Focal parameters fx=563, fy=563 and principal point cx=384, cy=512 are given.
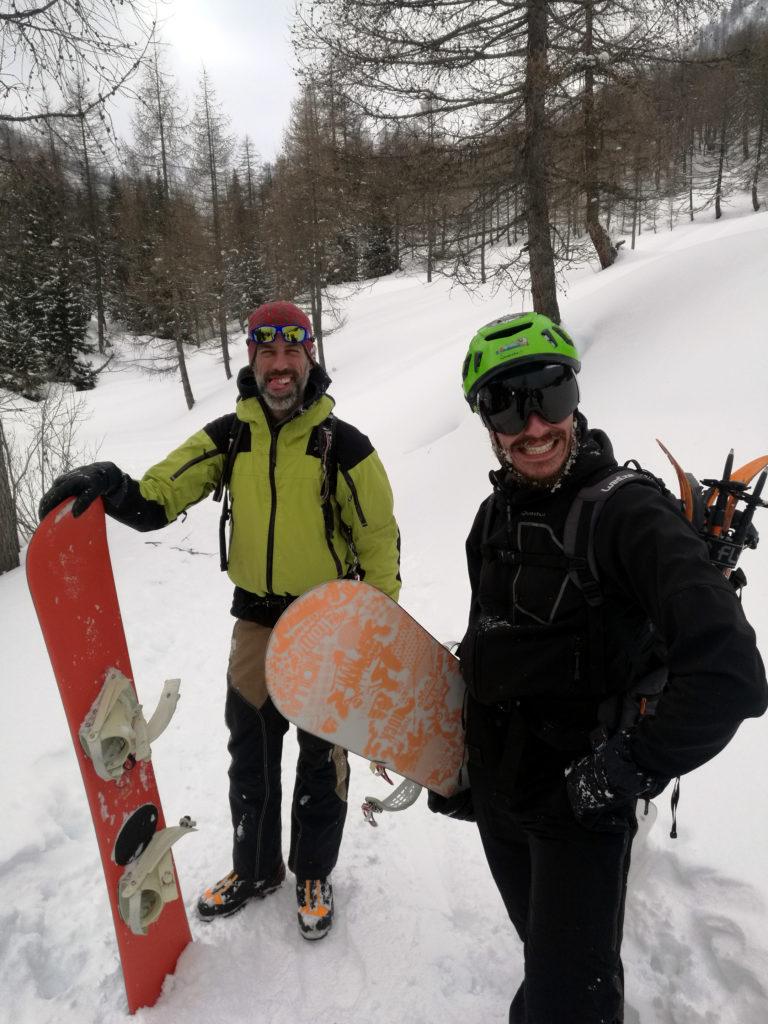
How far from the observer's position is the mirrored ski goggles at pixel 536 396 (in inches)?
64.8

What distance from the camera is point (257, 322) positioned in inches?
91.8

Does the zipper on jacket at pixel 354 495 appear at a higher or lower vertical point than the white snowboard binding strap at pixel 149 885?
higher

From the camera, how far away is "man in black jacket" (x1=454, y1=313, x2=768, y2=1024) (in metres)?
1.22

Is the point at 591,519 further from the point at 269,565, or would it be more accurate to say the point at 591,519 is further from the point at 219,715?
the point at 219,715

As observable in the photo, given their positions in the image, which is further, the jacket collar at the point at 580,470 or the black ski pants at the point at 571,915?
the jacket collar at the point at 580,470

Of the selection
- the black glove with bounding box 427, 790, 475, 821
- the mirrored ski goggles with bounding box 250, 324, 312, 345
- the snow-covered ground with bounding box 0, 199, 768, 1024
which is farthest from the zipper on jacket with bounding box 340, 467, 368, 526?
the snow-covered ground with bounding box 0, 199, 768, 1024

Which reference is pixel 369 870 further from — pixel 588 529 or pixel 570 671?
pixel 588 529

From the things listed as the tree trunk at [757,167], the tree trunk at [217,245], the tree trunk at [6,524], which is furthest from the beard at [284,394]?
the tree trunk at [757,167]

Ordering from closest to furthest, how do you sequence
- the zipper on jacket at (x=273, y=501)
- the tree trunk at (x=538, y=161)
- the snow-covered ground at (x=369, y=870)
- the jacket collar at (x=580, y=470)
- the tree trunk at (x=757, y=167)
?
the jacket collar at (x=580, y=470) < the snow-covered ground at (x=369, y=870) < the zipper on jacket at (x=273, y=501) < the tree trunk at (x=538, y=161) < the tree trunk at (x=757, y=167)

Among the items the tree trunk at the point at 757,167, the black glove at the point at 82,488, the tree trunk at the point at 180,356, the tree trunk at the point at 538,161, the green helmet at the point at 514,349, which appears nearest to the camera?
the green helmet at the point at 514,349

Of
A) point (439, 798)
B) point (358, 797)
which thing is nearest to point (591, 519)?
point (439, 798)

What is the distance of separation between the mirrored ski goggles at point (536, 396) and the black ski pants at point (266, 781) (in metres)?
1.34

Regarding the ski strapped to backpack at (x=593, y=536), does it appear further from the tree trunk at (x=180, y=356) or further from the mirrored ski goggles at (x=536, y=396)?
the tree trunk at (x=180, y=356)

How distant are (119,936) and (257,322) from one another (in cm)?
230
